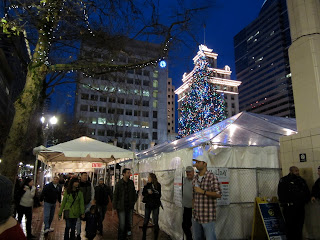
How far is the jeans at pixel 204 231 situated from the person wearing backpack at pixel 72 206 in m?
3.29

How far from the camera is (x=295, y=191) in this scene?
614 centimetres

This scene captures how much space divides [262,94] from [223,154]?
486 feet

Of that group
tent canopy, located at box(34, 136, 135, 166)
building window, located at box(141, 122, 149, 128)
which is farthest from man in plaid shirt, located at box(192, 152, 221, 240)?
building window, located at box(141, 122, 149, 128)

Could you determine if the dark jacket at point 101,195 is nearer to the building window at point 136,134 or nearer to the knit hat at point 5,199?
the knit hat at point 5,199

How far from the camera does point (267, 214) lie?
21.6ft

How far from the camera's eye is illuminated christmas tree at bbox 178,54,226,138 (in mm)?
32188

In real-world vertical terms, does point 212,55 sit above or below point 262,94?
below

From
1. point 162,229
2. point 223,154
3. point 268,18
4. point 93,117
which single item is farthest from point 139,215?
point 268,18

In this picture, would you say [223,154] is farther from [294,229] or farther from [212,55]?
[212,55]

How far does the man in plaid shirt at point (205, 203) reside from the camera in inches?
189

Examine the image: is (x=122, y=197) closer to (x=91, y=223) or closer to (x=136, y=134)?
(x=91, y=223)

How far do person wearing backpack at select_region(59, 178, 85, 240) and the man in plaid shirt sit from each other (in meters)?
3.37

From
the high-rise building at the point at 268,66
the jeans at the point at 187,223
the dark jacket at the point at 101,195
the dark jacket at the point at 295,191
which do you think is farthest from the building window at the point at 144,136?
the high-rise building at the point at 268,66

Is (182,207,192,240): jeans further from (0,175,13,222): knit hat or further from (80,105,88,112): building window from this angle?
(80,105,88,112): building window
